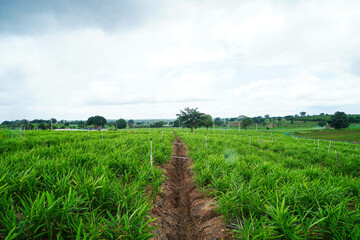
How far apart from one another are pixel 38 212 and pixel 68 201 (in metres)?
0.28

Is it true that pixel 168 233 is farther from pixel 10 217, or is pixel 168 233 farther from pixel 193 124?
pixel 193 124

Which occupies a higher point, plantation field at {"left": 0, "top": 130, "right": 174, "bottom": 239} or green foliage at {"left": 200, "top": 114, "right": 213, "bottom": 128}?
green foliage at {"left": 200, "top": 114, "right": 213, "bottom": 128}

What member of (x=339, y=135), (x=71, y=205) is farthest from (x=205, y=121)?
(x=339, y=135)

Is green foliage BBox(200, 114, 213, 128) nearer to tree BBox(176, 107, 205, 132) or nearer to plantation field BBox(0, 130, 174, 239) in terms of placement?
tree BBox(176, 107, 205, 132)

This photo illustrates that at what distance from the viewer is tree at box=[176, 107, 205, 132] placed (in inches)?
1591

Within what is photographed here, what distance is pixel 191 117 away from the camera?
40469 mm

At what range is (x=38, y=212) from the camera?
1.61 meters

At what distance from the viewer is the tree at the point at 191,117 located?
40406 mm

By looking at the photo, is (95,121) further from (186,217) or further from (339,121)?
(339,121)

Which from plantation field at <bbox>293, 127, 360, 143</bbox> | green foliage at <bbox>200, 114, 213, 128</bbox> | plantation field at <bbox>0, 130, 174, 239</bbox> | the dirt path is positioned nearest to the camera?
plantation field at <bbox>0, 130, 174, 239</bbox>

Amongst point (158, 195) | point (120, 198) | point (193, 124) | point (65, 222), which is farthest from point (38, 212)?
point (193, 124)

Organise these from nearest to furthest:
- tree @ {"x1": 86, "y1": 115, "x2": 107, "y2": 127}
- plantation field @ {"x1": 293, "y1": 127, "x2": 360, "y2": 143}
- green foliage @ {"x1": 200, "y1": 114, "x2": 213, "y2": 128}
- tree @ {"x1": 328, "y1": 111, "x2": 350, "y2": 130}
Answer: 1. plantation field @ {"x1": 293, "y1": 127, "x2": 360, "y2": 143}
2. green foliage @ {"x1": 200, "y1": 114, "x2": 213, "y2": 128}
3. tree @ {"x1": 86, "y1": 115, "x2": 107, "y2": 127}
4. tree @ {"x1": 328, "y1": 111, "x2": 350, "y2": 130}

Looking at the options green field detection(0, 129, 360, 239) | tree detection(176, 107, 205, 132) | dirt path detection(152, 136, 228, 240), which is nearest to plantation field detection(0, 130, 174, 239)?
green field detection(0, 129, 360, 239)

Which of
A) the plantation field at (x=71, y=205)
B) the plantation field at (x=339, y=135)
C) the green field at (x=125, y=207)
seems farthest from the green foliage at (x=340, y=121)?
the plantation field at (x=71, y=205)
